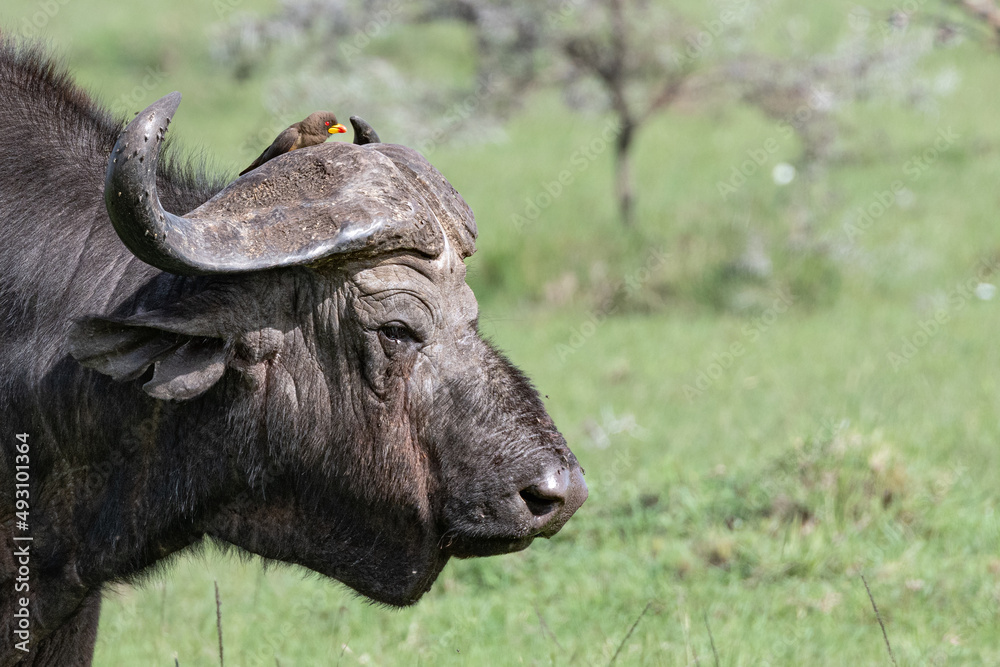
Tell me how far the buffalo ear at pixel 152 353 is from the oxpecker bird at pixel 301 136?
1.91 ft

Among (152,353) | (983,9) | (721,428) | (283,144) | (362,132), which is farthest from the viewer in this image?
(721,428)

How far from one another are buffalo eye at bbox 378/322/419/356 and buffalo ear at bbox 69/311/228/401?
43 centimetres

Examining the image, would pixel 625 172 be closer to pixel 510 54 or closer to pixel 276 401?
pixel 510 54

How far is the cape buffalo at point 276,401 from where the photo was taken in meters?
3.10

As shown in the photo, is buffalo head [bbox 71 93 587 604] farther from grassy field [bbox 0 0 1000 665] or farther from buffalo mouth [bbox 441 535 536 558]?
grassy field [bbox 0 0 1000 665]

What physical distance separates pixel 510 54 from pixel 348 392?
10.1m

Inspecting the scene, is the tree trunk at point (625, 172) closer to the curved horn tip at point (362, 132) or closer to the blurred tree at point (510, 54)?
the blurred tree at point (510, 54)

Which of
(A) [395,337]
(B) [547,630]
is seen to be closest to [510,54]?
(B) [547,630]

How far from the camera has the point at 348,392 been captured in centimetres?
323

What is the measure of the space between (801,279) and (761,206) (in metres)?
1.60

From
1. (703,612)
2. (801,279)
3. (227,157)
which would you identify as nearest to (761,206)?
(801,279)

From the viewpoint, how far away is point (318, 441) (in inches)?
127

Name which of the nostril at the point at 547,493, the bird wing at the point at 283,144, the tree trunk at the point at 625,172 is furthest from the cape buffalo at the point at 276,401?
the tree trunk at the point at 625,172

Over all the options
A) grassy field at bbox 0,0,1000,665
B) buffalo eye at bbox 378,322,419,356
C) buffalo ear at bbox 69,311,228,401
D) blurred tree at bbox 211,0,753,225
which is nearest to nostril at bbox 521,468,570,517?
buffalo eye at bbox 378,322,419,356
